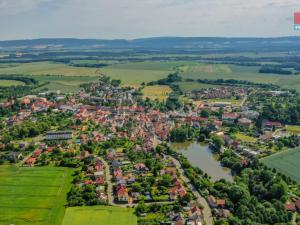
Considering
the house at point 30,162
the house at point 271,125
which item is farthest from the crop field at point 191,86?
the house at point 30,162

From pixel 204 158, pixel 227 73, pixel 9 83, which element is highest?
pixel 9 83

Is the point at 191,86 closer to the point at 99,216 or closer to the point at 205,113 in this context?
the point at 205,113

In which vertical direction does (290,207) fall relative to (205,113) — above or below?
below

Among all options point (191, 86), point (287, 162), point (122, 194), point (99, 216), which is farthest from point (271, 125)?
point (191, 86)

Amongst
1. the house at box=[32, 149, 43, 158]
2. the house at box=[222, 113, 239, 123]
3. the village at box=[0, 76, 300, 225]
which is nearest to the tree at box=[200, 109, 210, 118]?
A: the village at box=[0, 76, 300, 225]

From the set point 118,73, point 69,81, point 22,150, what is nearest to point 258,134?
point 22,150

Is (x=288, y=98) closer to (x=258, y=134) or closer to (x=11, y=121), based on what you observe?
(x=258, y=134)

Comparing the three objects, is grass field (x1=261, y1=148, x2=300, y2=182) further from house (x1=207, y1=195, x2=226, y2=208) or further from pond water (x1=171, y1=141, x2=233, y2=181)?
house (x1=207, y1=195, x2=226, y2=208)
